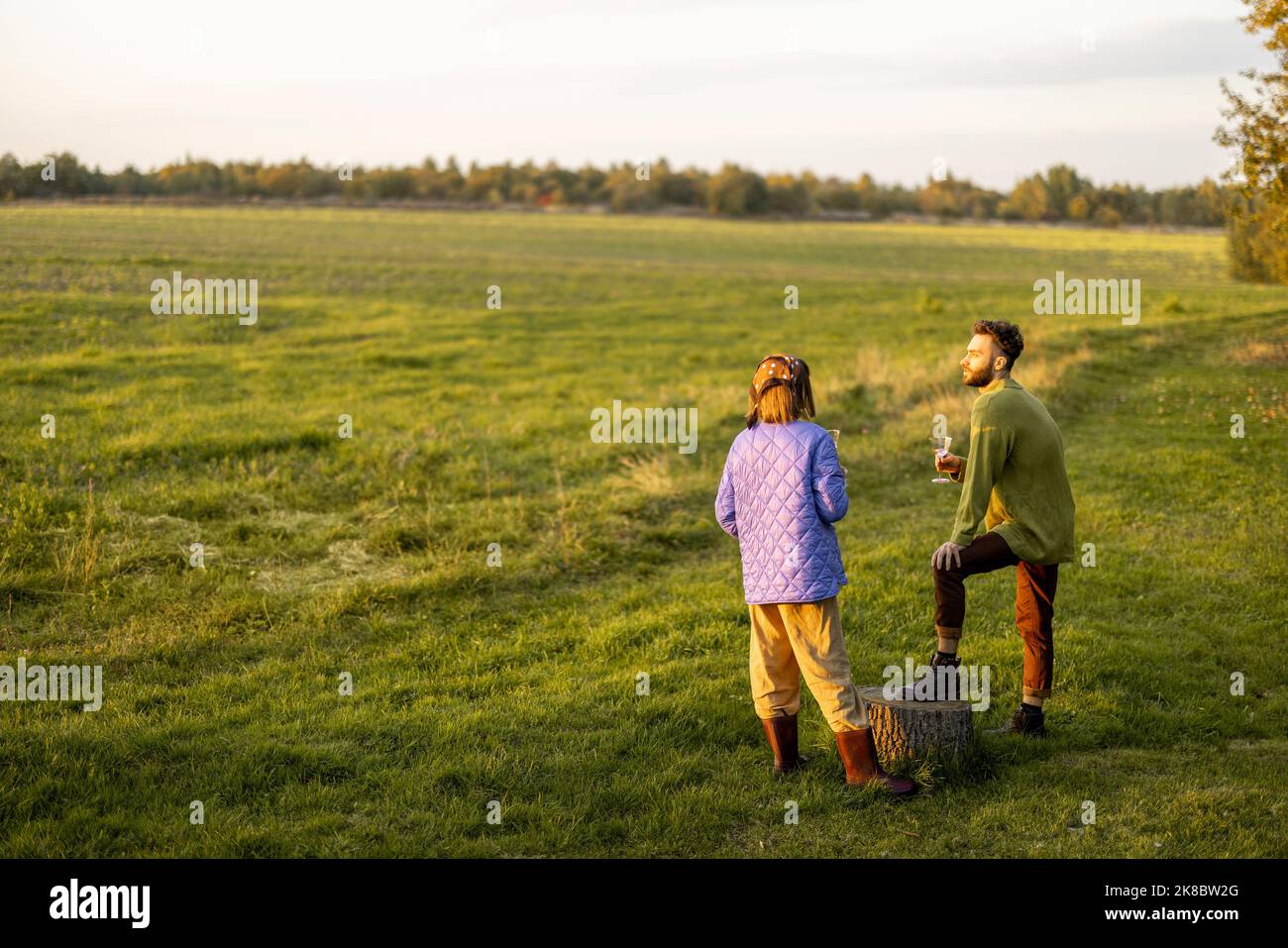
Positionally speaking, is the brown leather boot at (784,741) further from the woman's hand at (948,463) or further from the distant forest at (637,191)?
the distant forest at (637,191)

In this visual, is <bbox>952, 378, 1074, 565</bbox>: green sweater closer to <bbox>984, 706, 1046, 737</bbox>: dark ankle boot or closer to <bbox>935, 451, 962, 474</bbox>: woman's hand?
<bbox>935, 451, 962, 474</bbox>: woman's hand

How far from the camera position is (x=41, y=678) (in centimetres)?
732

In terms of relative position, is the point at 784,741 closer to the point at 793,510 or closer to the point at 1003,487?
the point at 793,510

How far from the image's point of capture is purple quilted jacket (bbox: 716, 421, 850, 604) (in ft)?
18.5

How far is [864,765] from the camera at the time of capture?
596cm

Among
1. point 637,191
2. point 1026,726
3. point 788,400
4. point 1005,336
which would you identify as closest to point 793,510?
point 788,400

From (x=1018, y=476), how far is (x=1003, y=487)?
11 centimetres

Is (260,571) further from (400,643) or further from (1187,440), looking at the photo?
(1187,440)

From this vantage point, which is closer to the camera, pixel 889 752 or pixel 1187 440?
pixel 889 752

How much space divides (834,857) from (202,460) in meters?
10.9

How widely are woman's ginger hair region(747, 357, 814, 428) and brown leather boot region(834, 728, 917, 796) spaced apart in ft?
5.81

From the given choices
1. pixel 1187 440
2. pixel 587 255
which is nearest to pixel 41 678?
pixel 1187 440

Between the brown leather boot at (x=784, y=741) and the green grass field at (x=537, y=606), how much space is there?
0.59 feet

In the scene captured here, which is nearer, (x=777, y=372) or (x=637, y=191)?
(x=777, y=372)
